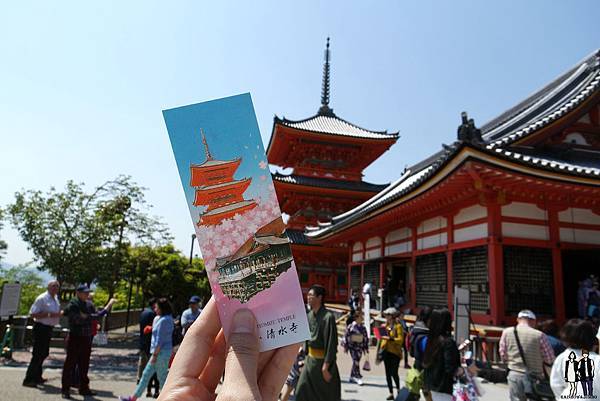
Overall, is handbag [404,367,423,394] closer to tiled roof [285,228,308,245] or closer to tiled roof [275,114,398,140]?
tiled roof [285,228,308,245]

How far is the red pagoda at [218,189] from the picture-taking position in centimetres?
117

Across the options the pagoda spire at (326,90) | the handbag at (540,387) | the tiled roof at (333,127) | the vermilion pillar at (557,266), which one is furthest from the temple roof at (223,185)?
the pagoda spire at (326,90)

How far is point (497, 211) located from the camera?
26.4ft

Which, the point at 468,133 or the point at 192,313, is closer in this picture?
the point at 192,313

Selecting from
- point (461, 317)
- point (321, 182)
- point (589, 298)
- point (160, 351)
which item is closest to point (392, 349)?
point (461, 317)

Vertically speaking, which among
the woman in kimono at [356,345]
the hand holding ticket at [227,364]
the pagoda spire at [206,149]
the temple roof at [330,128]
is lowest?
the woman in kimono at [356,345]

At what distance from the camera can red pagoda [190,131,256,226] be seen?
1.17 meters

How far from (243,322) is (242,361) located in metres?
0.10

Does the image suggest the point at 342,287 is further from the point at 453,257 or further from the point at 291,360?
the point at 291,360

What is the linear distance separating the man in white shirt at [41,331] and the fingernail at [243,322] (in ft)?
20.3

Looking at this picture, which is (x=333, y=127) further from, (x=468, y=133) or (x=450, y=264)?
(x=468, y=133)

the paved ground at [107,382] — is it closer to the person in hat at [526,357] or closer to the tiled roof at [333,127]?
the person in hat at [526,357]

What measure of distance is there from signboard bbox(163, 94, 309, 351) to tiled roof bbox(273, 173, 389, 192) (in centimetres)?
1773

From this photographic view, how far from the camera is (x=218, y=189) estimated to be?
118 cm
